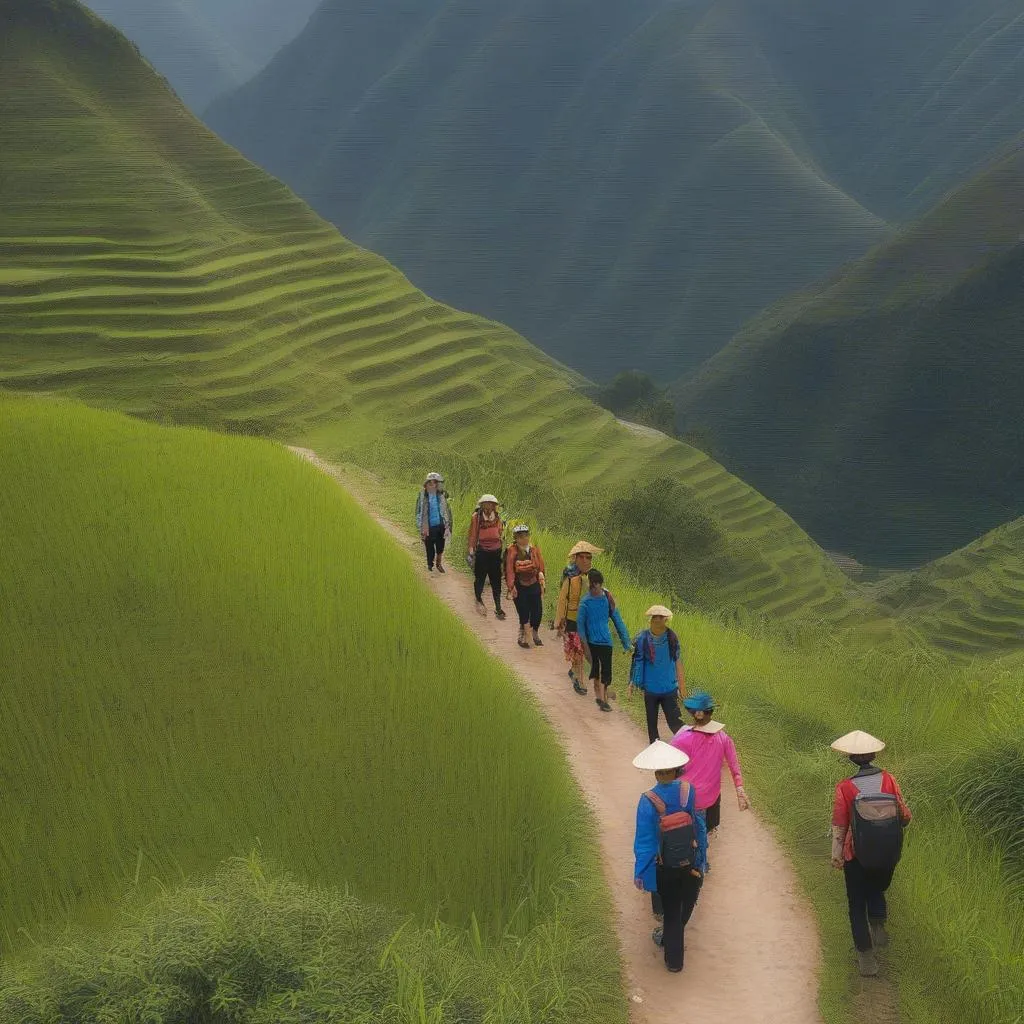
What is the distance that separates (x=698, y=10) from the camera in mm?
154875

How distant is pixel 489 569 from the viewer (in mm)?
10219

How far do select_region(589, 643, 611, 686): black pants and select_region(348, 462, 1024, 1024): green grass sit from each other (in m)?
0.41

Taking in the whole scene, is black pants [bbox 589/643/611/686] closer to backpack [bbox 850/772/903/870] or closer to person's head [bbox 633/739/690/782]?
person's head [bbox 633/739/690/782]

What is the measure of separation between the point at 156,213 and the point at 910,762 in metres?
24.8

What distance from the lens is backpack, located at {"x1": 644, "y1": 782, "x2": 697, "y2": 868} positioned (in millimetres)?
5559

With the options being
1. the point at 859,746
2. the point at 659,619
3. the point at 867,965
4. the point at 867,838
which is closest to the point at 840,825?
the point at 867,838

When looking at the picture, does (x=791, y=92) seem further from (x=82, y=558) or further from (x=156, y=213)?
(x=82, y=558)

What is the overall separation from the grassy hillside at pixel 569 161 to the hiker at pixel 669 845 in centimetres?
Result: 10075

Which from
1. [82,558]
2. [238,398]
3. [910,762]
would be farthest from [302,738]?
[238,398]

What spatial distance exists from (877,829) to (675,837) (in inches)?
37.8

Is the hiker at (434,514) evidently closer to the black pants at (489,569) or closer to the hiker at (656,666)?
the black pants at (489,569)

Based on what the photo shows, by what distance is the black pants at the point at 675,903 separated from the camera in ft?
18.4

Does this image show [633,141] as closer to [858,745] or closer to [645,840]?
[858,745]

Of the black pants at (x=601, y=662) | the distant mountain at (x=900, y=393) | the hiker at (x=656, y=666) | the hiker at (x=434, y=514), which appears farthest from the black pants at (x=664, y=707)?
the distant mountain at (x=900, y=393)
